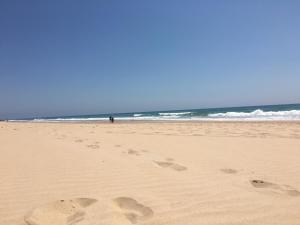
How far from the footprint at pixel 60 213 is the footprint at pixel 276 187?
6.22 feet

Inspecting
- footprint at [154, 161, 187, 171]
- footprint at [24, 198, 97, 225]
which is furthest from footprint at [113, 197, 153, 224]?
footprint at [154, 161, 187, 171]

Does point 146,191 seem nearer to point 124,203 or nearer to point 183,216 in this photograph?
point 124,203

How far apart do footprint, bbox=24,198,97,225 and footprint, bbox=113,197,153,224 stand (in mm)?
265

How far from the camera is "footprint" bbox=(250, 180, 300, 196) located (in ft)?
9.67

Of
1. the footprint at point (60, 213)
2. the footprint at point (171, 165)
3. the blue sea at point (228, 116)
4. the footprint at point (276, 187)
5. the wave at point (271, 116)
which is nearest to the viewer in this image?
the footprint at point (60, 213)

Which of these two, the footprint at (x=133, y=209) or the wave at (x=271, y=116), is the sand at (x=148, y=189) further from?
the wave at (x=271, y=116)

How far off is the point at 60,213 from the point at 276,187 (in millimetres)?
2345

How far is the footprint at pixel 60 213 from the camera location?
221 cm

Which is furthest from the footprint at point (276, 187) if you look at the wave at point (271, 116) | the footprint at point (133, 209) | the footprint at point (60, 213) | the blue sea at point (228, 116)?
the wave at point (271, 116)

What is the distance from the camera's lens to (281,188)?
3.09 meters

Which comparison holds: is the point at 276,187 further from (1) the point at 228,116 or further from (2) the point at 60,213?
(1) the point at 228,116

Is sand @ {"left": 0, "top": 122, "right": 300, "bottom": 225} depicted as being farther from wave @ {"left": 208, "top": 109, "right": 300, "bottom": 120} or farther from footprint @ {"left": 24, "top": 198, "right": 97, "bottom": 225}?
wave @ {"left": 208, "top": 109, "right": 300, "bottom": 120}

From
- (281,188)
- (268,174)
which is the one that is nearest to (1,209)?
(281,188)

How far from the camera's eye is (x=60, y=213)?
7.75 ft
